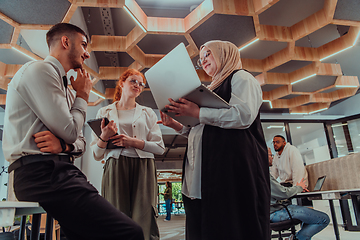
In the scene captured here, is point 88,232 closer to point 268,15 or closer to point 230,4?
point 230,4

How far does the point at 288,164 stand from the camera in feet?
13.2

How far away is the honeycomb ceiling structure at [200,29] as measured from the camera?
110 inches

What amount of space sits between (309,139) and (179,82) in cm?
811

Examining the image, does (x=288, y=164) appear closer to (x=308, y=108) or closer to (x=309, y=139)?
(x=308, y=108)

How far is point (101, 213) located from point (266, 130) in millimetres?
7707

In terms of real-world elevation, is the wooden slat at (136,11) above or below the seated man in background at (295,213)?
above

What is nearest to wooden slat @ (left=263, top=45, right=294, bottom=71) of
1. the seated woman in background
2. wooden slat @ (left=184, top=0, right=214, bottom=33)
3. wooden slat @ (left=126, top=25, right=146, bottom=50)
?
wooden slat @ (left=184, top=0, right=214, bottom=33)

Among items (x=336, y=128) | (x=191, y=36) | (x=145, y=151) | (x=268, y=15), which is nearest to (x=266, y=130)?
(x=336, y=128)

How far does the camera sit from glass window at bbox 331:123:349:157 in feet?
23.7

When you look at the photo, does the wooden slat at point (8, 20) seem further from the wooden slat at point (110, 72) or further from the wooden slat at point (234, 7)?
the wooden slat at point (234, 7)

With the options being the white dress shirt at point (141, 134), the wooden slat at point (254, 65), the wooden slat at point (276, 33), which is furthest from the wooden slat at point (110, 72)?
the white dress shirt at point (141, 134)

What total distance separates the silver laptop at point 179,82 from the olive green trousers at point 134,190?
1.81ft

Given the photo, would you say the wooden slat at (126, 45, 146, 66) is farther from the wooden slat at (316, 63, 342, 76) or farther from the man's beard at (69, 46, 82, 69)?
the wooden slat at (316, 63, 342, 76)

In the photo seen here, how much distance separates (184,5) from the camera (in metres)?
3.54
